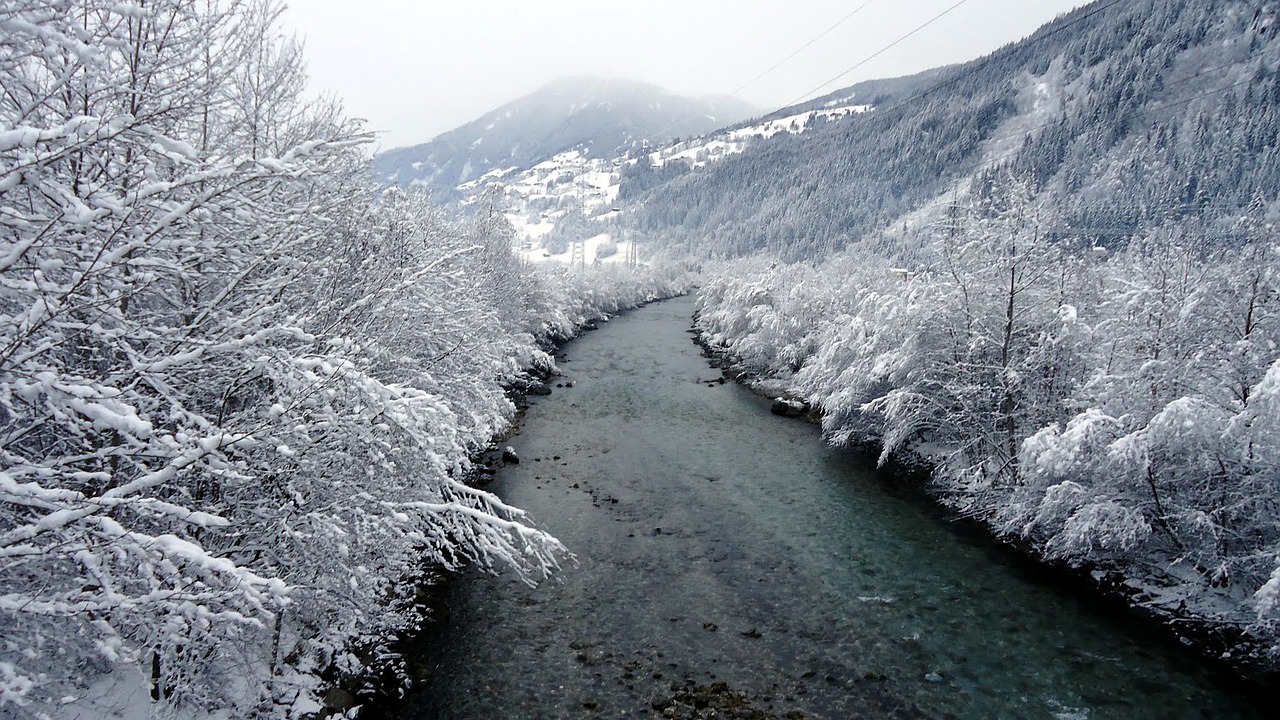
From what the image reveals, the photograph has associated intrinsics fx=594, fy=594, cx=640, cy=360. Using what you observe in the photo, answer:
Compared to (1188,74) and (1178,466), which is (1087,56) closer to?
(1188,74)

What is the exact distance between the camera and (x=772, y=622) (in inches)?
569

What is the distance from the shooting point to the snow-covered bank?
44.9 ft

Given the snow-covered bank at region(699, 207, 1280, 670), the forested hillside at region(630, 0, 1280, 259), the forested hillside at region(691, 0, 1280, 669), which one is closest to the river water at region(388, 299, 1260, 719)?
the snow-covered bank at region(699, 207, 1280, 670)

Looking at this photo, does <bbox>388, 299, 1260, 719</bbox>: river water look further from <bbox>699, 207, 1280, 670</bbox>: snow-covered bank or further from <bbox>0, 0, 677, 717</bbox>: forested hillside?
<bbox>0, 0, 677, 717</bbox>: forested hillside

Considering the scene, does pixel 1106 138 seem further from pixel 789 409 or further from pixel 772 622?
pixel 772 622

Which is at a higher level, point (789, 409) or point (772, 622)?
point (772, 622)

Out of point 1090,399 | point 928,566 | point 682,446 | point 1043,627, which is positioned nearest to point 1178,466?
point 1090,399

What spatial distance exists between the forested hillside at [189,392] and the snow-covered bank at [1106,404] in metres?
15.3

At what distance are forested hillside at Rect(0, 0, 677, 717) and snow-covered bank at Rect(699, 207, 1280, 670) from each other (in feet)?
50.1

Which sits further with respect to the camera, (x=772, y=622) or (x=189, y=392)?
(x=772, y=622)

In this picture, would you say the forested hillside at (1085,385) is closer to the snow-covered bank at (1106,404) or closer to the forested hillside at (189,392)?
the snow-covered bank at (1106,404)

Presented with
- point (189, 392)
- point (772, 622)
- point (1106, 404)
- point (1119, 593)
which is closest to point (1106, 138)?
point (1106, 404)

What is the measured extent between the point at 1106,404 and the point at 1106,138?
169895 millimetres

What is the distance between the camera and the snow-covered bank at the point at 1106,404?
13680 mm
